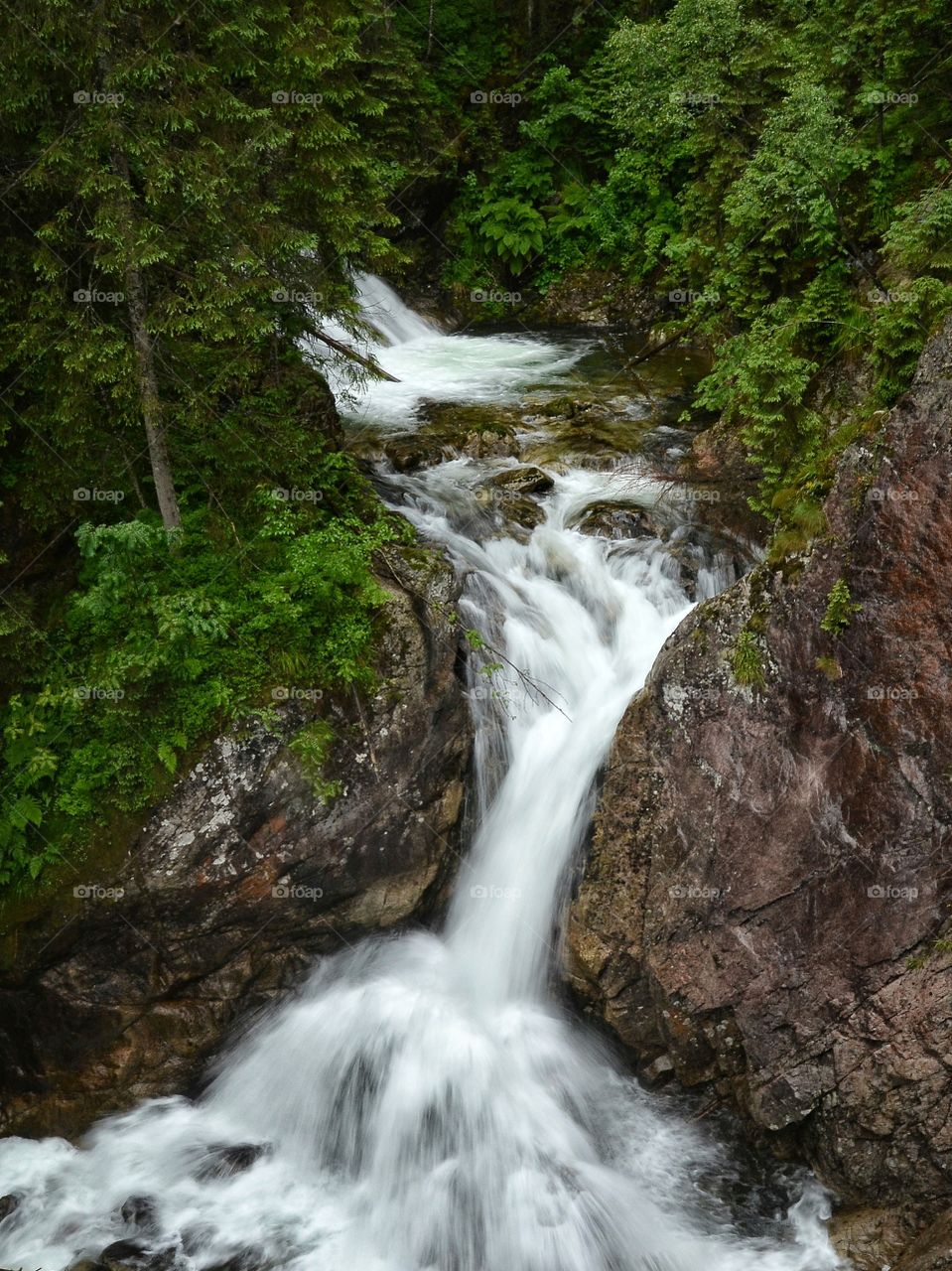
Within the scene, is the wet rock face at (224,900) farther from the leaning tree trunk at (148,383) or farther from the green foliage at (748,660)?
the green foliage at (748,660)

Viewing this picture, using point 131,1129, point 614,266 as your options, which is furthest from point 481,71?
point 131,1129

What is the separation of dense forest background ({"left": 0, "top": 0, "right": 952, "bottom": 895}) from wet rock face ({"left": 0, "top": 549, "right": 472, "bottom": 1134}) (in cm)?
38

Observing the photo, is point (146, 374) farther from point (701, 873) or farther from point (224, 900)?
point (701, 873)

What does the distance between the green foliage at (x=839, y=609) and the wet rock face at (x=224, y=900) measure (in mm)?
3567

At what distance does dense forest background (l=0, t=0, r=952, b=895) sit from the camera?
7.16 m

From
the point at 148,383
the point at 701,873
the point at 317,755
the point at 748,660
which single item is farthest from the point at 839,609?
the point at 148,383

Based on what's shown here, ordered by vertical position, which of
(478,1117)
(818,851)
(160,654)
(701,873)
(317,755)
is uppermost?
(160,654)

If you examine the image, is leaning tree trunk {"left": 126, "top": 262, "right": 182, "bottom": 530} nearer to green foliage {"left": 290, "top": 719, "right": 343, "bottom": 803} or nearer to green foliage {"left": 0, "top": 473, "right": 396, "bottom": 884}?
green foliage {"left": 0, "top": 473, "right": 396, "bottom": 884}

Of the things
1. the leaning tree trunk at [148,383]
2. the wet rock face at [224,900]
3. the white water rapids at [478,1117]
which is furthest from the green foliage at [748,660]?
the leaning tree trunk at [148,383]

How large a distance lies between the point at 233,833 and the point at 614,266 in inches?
606

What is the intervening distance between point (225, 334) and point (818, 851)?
255 inches

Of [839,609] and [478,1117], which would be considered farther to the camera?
[478,1117]

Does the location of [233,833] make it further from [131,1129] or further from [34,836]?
[131,1129]

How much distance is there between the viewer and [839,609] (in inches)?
275
